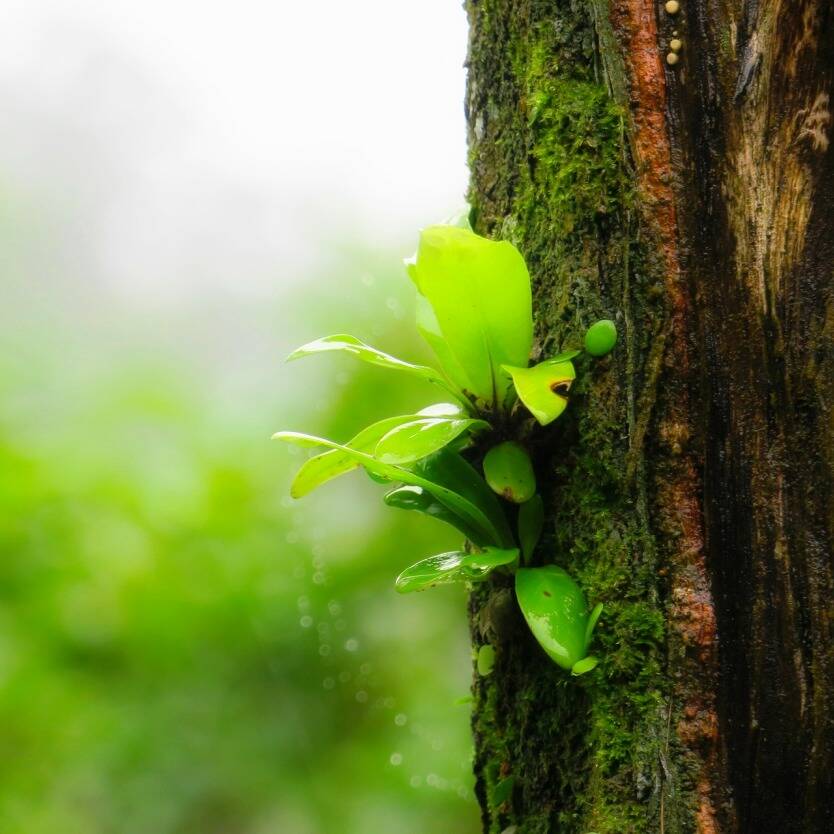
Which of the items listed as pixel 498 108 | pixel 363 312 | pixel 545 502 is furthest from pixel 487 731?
pixel 363 312

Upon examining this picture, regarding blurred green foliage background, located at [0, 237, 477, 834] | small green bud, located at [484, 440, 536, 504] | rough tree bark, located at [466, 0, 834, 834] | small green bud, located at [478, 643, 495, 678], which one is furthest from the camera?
blurred green foliage background, located at [0, 237, 477, 834]

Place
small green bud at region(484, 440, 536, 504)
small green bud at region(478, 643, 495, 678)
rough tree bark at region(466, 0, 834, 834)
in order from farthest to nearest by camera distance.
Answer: small green bud at region(478, 643, 495, 678)
small green bud at region(484, 440, 536, 504)
rough tree bark at region(466, 0, 834, 834)

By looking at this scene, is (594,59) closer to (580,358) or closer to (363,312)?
(580,358)

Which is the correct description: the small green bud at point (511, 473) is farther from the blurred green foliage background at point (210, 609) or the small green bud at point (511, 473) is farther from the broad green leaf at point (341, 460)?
the blurred green foliage background at point (210, 609)

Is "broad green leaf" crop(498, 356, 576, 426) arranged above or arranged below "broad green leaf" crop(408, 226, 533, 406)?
below

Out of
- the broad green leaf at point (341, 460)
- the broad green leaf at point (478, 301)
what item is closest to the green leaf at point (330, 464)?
the broad green leaf at point (341, 460)

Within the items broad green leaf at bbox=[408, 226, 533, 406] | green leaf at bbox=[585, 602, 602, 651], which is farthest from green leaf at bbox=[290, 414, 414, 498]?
green leaf at bbox=[585, 602, 602, 651]

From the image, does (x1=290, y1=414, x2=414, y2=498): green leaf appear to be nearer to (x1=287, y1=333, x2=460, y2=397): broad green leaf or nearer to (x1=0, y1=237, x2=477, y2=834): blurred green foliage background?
(x1=287, y1=333, x2=460, y2=397): broad green leaf
